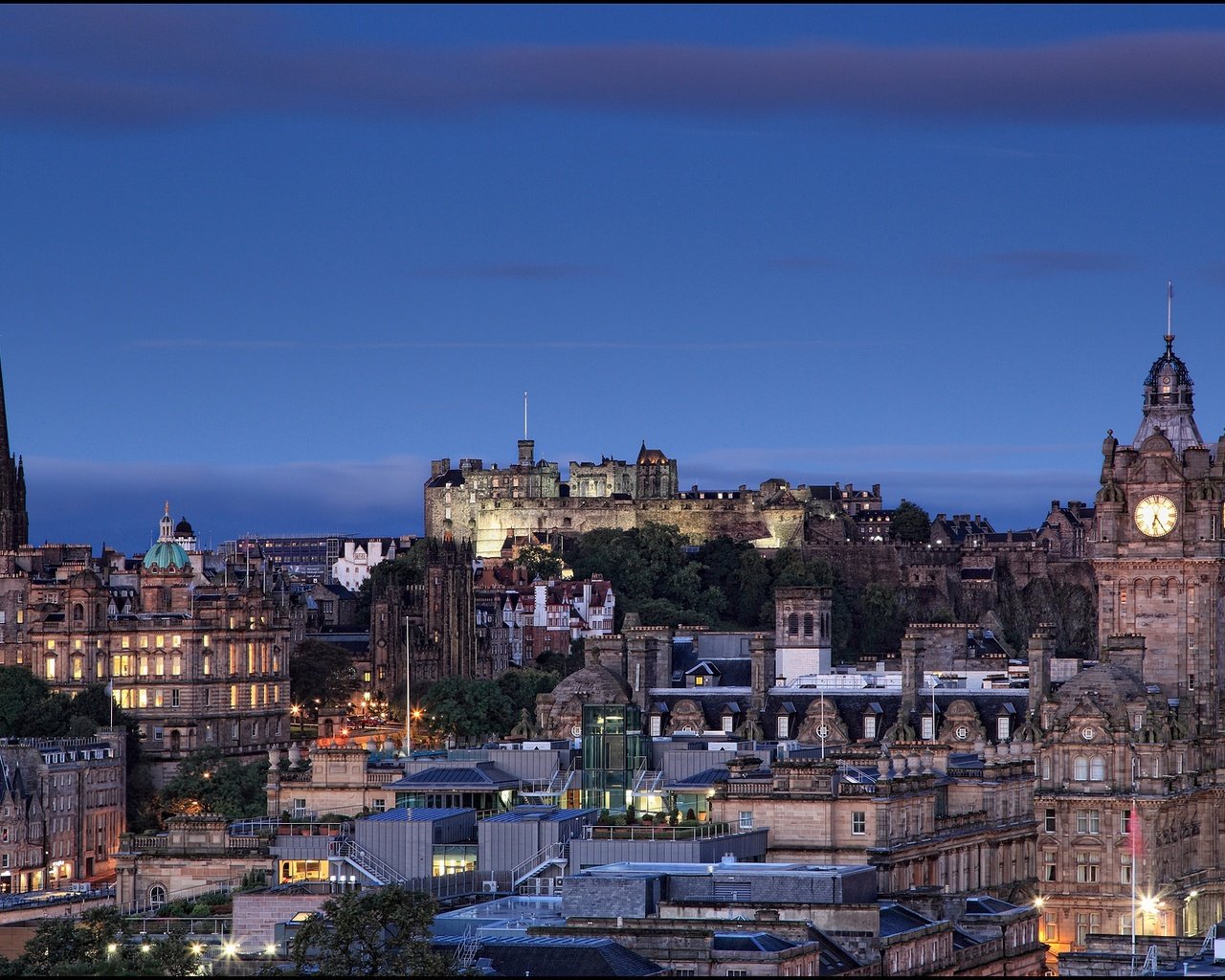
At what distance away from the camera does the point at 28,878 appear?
151625 millimetres

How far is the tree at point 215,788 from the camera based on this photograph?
527 ft

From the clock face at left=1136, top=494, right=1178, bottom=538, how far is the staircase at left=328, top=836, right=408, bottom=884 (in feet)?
191

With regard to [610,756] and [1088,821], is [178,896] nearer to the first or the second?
[610,756]

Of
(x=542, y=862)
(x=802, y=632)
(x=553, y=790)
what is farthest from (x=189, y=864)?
(x=802, y=632)

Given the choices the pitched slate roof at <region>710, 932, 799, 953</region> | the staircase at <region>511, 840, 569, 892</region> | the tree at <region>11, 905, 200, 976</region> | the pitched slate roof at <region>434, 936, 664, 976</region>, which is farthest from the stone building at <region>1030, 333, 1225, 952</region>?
the tree at <region>11, 905, 200, 976</region>

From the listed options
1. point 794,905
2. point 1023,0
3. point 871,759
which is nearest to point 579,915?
point 794,905

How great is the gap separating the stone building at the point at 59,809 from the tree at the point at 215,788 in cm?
340

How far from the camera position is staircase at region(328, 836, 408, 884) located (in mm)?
91438

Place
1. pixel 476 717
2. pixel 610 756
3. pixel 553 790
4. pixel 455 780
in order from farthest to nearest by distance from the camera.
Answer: pixel 476 717 < pixel 610 756 < pixel 553 790 < pixel 455 780

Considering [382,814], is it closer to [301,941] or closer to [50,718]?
[301,941]

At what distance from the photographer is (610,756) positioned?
107125mm

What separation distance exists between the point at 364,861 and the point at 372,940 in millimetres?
23679

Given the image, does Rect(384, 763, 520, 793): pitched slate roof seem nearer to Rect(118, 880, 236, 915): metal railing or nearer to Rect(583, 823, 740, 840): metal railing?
Rect(118, 880, 236, 915): metal railing

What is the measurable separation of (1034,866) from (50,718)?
79586 millimetres
